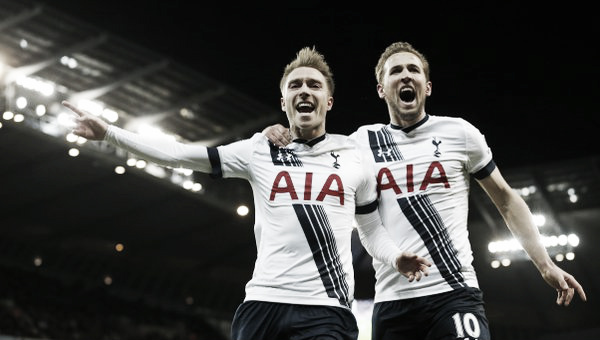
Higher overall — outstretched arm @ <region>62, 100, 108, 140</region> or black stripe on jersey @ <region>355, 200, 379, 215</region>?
outstretched arm @ <region>62, 100, 108, 140</region>

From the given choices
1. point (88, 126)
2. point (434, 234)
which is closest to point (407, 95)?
point (434, 234)

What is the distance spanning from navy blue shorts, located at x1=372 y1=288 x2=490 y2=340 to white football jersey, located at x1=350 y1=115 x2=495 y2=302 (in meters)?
0.05

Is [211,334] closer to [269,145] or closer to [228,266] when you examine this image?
[228,266]

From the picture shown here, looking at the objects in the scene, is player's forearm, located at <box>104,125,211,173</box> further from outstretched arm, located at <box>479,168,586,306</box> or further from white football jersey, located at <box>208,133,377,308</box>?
outstretched arm, located at <box>479,168,586,306</box>

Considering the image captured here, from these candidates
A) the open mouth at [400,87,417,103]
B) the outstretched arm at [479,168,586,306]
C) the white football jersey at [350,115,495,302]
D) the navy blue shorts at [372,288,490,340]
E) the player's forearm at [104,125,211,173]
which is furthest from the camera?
the open mouth at [400,87,417,103]

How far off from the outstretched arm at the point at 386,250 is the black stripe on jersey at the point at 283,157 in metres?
0.46

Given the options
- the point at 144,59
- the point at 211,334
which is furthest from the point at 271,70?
the point at 211,334

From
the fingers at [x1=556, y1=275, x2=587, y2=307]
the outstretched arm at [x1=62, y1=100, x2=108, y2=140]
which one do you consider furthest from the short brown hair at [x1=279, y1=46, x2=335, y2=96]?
the fingers at [x1=556, y1=275, x2=587, y2=307]

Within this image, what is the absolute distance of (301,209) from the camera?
383cm

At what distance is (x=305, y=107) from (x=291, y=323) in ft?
3.86

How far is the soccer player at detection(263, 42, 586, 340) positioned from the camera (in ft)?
13.1

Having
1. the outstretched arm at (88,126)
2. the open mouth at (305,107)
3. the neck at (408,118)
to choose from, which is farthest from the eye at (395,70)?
the outstretched arm at (88,126)

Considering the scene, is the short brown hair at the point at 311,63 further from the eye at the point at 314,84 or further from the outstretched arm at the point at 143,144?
the outstretched arm at the point at 143,144

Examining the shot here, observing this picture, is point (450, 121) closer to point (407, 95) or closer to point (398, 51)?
point (407, 95)
